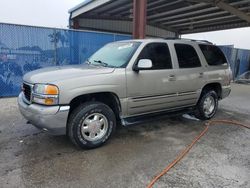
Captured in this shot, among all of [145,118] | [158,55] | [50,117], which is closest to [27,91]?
[50,117]

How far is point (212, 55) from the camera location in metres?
5.29

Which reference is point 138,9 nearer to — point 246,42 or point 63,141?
point 63,141

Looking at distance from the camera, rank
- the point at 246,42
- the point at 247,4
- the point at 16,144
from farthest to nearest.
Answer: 1. the point at 246,42
2. the point at 247,4
3. the point at 16,144

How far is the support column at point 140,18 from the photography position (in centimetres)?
748

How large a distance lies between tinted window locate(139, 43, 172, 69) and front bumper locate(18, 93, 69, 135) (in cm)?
176

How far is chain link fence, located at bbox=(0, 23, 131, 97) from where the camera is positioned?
23.2 feet

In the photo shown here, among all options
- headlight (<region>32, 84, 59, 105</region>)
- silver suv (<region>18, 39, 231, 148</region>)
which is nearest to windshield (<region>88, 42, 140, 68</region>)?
silver suv (<region>18, 39, 231, 148</region>)

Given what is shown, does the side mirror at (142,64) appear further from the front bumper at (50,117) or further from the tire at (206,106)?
the tire at (206,106)

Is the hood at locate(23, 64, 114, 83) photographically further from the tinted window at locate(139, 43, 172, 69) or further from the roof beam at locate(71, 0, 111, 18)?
the roof beam at locate(71, 0, 111, 18)

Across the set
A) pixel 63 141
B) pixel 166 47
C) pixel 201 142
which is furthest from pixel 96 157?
pixel 166 47

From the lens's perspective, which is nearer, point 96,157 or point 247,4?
point 96,157

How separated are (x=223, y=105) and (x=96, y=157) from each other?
17.9 feet

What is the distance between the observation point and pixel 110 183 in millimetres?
2643

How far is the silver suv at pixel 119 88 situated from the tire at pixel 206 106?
2cm
